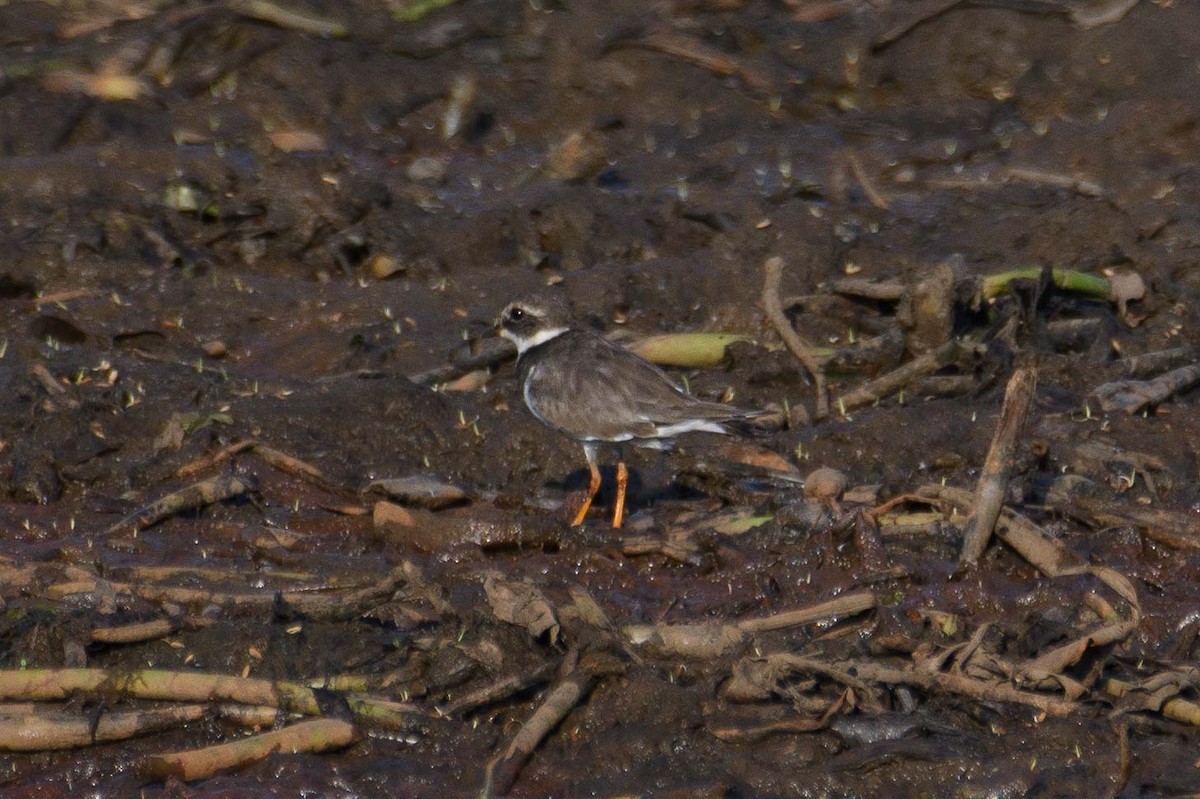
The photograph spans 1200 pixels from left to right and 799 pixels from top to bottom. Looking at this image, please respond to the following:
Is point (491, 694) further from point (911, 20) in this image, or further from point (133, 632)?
point (911, 20)

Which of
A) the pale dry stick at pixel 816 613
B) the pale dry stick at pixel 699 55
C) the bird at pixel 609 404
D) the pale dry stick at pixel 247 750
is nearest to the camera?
the pale dry stick at pixel 247 750

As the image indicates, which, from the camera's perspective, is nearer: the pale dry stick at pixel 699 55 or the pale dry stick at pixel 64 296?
the pale dry stick at pixel 64 296

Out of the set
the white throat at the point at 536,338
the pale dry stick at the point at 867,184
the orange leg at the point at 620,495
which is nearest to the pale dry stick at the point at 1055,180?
the pale dry stick at the point at 867,184

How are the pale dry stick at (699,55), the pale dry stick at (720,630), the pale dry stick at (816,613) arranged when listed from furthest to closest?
the pale dry stick at (699,55), the pale dry stick at (816,613), the pale dry stick at (720,630)

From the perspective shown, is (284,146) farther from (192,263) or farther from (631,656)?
(631,656)

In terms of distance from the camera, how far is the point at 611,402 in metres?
9.09

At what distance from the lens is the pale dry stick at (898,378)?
10.1 m

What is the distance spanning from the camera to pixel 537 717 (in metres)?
6.78

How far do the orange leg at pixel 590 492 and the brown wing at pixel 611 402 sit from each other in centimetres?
26

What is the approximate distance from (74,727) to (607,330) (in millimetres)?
5257

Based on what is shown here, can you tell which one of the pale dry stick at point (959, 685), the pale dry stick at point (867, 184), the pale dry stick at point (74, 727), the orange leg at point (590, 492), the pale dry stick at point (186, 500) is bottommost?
the pale dry stick at point (867, 184)

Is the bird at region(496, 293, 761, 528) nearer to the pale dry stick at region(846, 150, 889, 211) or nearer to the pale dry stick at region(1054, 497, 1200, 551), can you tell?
the pale dry stick at region(1054, 497, 1200, 551)

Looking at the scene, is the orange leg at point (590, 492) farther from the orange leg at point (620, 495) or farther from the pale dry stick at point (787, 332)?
the pale dry stick at point (787, 332)

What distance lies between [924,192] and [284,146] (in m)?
4.91
